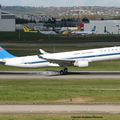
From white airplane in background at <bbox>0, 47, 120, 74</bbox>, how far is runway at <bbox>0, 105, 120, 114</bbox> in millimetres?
27583

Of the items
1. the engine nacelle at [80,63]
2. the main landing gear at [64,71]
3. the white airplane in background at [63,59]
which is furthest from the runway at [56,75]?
the engine nacelle at [80,63]

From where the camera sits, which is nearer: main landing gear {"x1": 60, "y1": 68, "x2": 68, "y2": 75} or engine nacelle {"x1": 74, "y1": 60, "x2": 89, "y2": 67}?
main landing gear {"x1": 60, "y1": 68, "x2": 68, "y2": 75}

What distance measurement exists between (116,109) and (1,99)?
28.6 feet

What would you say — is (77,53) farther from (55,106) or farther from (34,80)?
(55,106)

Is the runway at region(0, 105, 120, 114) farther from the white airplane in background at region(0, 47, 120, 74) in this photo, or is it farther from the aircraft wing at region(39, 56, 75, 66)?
the white airplane in background at region(0, 47, 120, 74)

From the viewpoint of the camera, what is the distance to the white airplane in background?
2334 inches

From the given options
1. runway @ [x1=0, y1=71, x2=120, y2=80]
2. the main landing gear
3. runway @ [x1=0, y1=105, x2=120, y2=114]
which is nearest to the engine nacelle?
runway @ [x1=0, y1=71, x2=120, y2=80]

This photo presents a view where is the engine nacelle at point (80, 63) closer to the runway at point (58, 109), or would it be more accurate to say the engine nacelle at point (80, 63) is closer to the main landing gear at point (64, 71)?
the main landing gear at point (64, 71)

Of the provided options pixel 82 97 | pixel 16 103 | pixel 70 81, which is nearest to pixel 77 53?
pixel 70 81

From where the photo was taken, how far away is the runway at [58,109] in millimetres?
29188

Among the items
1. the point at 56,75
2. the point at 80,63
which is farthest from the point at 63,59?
the point at 56,75

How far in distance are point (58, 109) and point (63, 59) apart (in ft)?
96.1

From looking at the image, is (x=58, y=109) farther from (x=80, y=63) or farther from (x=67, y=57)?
(x=67, y=57)

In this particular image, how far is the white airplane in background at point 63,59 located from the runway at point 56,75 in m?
1.02
